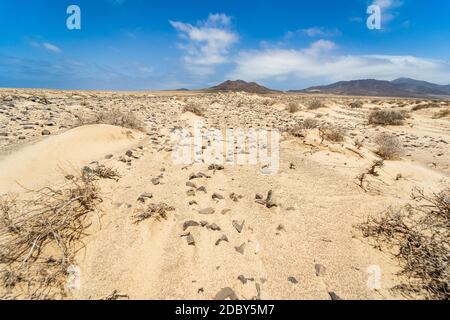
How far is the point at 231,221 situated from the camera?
3.26m

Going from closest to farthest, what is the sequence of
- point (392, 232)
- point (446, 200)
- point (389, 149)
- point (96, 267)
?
point (96, 267) → point (392, 232) → point (446, 200) → point (389, 149)

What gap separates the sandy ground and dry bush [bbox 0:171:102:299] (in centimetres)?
15

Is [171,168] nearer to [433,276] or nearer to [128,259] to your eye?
[128,259]

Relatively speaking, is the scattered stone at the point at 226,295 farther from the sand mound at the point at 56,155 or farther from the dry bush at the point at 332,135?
the dry bush at the point at 332,135

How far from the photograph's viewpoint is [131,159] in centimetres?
512

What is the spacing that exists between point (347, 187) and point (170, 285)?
305cm

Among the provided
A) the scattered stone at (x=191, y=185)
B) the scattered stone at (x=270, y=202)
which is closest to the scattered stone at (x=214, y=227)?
the scattered stone at (x=270, y=202)

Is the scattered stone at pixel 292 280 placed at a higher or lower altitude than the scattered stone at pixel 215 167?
lower

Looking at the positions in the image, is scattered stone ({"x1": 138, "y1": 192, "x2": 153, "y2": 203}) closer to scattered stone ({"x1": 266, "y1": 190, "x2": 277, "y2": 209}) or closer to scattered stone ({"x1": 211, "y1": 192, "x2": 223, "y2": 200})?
scattered stone ({"x1": 211, "y1": 192, "x2": 223, "y2": 200})

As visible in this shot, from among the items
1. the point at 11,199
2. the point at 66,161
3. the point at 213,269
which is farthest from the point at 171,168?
the point at 213,269

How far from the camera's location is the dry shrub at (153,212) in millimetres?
3123
